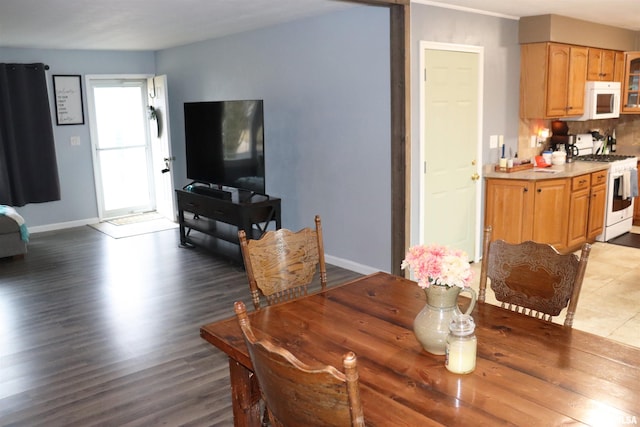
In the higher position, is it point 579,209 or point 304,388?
point 304,388

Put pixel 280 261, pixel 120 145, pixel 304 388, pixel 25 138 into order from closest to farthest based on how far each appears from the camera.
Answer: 1. pixel 304 388
2. pixel 280 261
3. pixel 25 138
4. pixel 120 145

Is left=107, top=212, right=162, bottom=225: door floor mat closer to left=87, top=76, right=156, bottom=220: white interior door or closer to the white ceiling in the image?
left=87, top=76, right=156, bottom=220: white interior door

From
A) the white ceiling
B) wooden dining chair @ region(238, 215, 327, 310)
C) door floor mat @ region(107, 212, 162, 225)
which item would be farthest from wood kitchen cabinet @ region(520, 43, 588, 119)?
door floor mat @ region(107, 212, 162, 225)

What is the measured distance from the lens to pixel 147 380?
3242 millimetres

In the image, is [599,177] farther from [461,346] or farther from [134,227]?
[134,227]

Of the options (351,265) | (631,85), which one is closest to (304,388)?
(351,265)

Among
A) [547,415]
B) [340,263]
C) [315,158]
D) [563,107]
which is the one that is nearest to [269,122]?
[315,158]

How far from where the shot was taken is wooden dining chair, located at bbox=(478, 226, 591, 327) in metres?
2.11

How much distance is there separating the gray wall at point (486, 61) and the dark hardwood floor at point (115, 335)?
1.67m

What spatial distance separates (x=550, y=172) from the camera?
5.33 meters

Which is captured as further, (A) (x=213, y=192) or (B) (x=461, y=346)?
(A) (x=213, y=192)

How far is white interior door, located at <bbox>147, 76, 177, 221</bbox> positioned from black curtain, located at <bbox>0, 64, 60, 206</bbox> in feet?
4.46

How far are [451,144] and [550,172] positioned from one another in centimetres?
114

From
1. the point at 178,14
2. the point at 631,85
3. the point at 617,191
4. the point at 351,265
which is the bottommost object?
the point at 351,265
